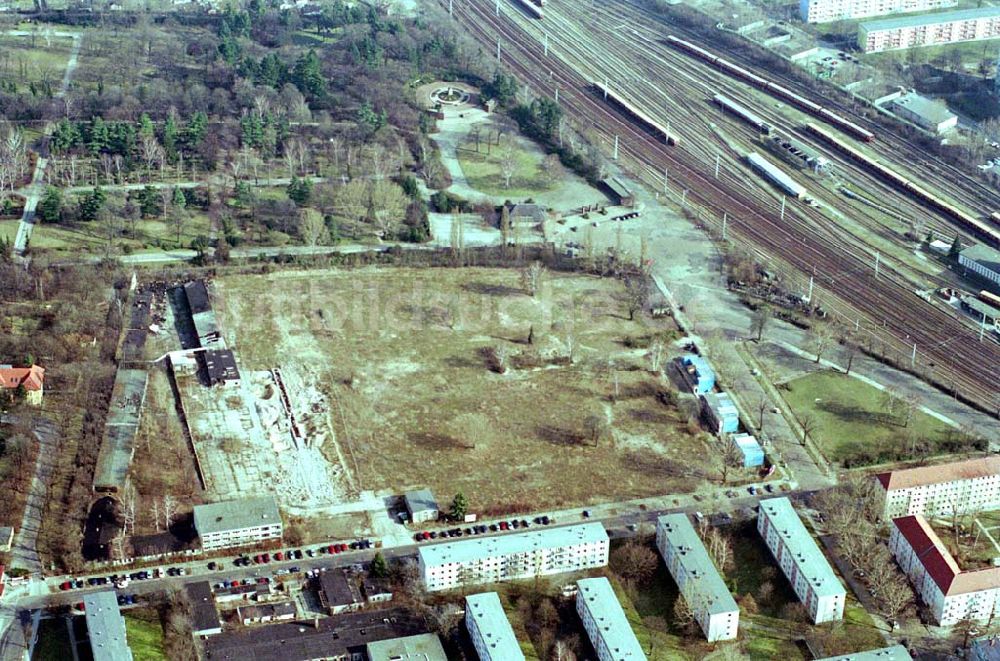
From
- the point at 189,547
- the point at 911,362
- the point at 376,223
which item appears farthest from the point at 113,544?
the point at 911,362

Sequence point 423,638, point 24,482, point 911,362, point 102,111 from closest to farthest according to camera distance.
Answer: point 423,638, point 24,482, point 911,362, point 102,111

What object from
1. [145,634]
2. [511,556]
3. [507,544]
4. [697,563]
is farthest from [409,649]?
[697,563]

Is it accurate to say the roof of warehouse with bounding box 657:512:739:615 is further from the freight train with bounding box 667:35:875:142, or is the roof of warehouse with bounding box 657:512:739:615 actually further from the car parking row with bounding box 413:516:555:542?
A: the freight train with bounding box 667:35:875:142

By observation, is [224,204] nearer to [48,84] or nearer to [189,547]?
[48,84]

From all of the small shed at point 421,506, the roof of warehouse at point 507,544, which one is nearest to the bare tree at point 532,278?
the small shed at point 421,506

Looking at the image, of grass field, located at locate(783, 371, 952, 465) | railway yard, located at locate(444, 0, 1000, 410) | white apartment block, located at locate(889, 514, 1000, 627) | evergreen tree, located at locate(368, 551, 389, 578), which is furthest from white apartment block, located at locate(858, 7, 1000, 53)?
evergreen tree, located at locate(368, 551, 389, 578)

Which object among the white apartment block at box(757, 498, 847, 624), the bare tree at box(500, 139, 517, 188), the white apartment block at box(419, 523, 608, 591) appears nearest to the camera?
the white apartment block at box(757, 498, 847, 624)
